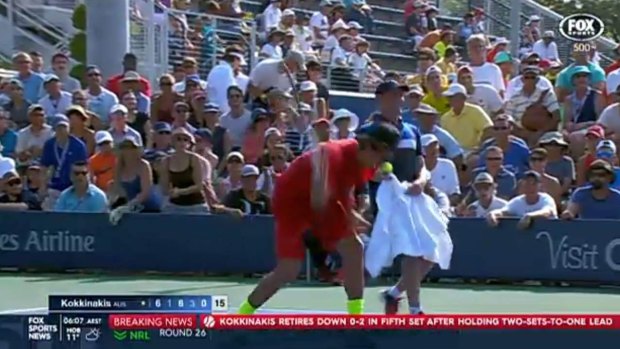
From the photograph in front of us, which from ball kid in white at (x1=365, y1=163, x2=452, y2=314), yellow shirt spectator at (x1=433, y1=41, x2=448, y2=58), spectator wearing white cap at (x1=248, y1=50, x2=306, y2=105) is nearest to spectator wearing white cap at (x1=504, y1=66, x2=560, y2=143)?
spectator wearing white cap at (x1=248, y1=50, x2=306, y2=105)

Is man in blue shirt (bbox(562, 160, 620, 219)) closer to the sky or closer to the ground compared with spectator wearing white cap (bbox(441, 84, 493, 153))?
closer to the ground

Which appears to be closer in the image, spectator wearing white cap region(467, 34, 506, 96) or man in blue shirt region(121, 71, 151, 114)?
man in blue shirt region(121, 71, 151, 114)

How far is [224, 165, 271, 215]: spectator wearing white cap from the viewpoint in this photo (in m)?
15.9

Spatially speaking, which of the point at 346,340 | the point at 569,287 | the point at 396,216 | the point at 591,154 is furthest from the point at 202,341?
the point at 591,154

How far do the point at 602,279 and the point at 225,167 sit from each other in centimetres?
422

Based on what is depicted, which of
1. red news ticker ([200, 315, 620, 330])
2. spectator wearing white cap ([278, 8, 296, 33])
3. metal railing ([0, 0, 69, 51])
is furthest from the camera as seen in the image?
metal railing ([0, 0, 69, 51])

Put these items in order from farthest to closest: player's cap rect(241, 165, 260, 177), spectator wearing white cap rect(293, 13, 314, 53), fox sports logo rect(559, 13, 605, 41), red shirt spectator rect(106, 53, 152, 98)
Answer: spectator wearing white cap rect(293, 13, 314, 53) → fox sports logo rect(559, 13, 605, 41) → red shirt spectator rect(106, 53, 152, 98) → player's cap rect(241, 165, 260, 177)

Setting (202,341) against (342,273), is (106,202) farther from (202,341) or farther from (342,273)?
(202,341)

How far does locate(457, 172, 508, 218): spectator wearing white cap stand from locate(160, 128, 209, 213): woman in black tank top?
270 cm

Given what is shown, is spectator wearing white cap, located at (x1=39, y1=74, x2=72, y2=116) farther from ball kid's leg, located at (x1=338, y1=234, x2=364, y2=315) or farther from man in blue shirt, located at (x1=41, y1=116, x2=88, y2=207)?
ball kid's leg, located at (x1=338, y1=234, x2=364, y2=315)

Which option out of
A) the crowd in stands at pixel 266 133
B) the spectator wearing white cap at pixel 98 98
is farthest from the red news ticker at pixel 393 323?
the spectator wearing white cap at pixel 98 98

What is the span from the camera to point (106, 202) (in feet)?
53.7

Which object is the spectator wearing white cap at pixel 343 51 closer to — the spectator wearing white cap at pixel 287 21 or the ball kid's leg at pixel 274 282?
the spectator wearing white cap at pixel 287 21

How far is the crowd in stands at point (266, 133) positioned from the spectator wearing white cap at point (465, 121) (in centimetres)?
2
